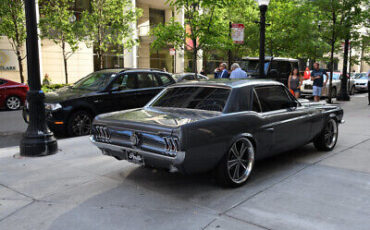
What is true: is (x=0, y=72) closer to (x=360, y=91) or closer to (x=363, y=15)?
(x=363, y=15)

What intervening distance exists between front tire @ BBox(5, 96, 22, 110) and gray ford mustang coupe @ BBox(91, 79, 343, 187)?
10.5 metres

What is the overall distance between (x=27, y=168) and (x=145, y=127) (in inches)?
99.1

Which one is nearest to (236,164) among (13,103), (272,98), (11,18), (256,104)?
(256,104)

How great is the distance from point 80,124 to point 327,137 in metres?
5.45

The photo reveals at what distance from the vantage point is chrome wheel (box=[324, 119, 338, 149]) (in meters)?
6.55

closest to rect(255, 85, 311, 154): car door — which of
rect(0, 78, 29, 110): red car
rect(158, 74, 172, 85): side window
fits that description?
rect(158, 74, 172, 85): side window

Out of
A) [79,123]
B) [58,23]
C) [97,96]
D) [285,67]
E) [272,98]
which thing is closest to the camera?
[272,98]

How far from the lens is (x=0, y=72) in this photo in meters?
21.6

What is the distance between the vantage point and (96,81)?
920 centimetres

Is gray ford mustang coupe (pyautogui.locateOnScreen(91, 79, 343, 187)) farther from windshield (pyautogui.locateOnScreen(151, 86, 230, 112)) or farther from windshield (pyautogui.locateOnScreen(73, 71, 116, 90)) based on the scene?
windshield (pyautogui.locateOnScreen(73, 71, 116, 90))

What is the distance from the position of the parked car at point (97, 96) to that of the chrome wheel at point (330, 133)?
4866 millimetres

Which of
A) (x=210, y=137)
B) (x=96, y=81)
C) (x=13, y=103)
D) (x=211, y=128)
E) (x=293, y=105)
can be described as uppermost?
(x=96, y=81)

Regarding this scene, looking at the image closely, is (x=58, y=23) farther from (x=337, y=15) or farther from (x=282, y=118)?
(x=282, y=118)

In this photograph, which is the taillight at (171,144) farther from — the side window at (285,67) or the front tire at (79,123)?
the side window at (285,67)
